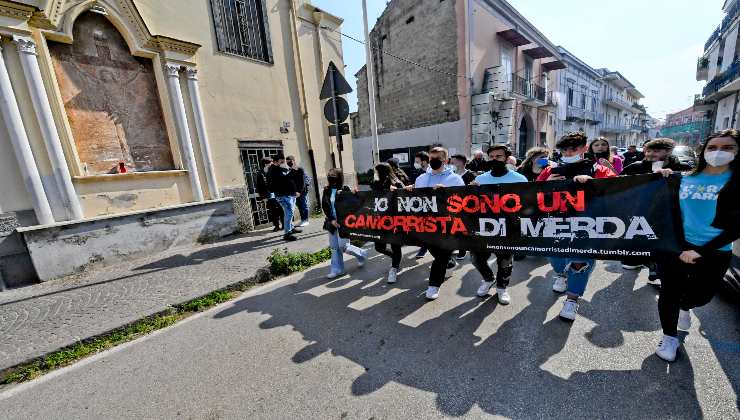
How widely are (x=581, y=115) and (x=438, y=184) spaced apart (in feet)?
98.1

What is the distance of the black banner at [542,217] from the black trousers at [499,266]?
0.33 m

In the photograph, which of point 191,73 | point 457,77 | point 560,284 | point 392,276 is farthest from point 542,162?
point 457,77

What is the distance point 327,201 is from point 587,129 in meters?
32.9

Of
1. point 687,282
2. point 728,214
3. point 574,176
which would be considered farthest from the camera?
point 574,176

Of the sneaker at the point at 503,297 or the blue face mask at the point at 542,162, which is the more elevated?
the blue face mask at the point at 542,162

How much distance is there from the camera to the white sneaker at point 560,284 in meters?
3.60

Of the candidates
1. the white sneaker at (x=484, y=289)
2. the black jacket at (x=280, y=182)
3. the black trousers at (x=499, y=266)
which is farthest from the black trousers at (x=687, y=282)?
the black jacket at (x=280, y=182)

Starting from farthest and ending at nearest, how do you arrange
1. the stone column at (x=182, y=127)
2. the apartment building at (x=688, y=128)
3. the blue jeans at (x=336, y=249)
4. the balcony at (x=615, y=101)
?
1. the balcony at (x=615, y=101)
2. the apartment building at (x=688, y=128)
3. the stone column at (x=182, y=127)
4. the blue jeans at (x=336, y=249)

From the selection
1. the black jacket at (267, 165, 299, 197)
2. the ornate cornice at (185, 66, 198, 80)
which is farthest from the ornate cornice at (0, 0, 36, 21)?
the black jacket at (267, 165, 299, 197)

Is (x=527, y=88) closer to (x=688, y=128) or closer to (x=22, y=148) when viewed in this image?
(x=22, y=148)

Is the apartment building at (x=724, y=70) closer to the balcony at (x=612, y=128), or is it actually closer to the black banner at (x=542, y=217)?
the balcony at (x=612, y=128)

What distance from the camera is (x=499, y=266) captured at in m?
3.48

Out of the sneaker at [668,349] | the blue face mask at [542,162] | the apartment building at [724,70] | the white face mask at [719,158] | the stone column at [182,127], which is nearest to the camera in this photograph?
the white face mask at [719,158]

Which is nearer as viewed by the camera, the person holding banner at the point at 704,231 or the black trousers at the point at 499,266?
the person holding banner at the point at 704,231
